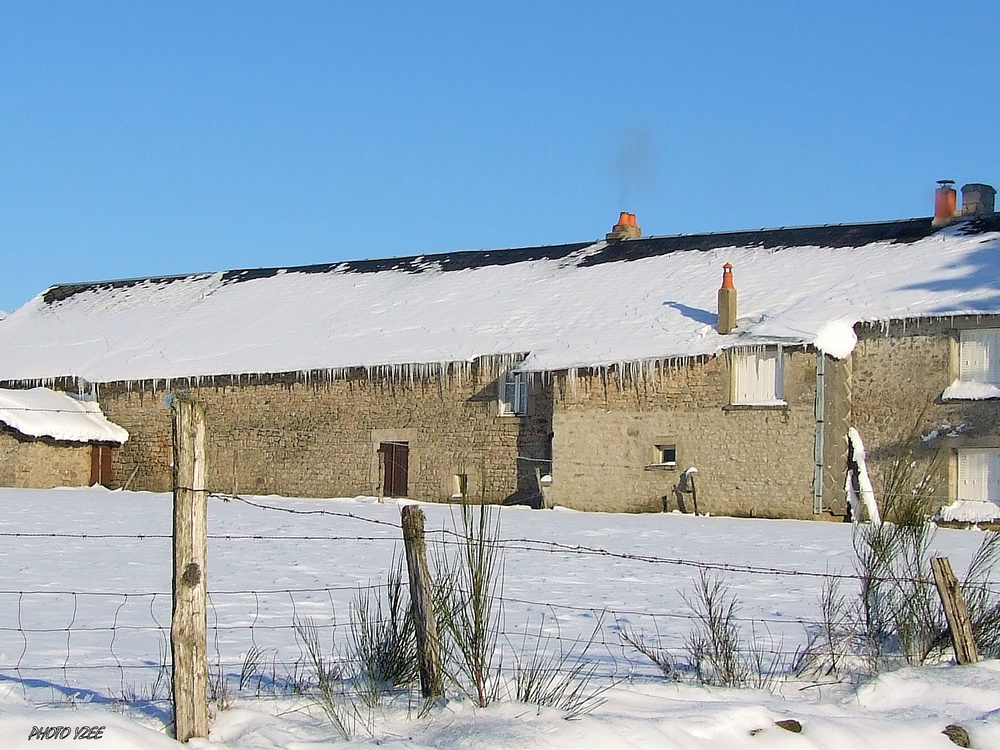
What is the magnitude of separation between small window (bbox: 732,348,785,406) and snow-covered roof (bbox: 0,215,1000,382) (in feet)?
1.01

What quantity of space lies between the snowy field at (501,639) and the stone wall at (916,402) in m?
2.19

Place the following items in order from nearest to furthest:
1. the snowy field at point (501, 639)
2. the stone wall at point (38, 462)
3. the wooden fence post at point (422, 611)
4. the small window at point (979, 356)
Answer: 1. the snowy field at point (501, 639)
2. the wooden fence post at point (422, 611)
3. the small window at point (979, 356)
4. the stone wall at point (38, 462)

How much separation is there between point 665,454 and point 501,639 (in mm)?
13732

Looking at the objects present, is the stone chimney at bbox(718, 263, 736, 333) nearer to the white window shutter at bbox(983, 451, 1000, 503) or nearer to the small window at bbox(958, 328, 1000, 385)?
the small window at bbox(958, 328, 1000, 385)

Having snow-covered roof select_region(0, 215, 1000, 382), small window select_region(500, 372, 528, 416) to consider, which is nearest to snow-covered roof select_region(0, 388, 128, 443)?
snow-covered roof select_region(0, 215, 1000, 382)

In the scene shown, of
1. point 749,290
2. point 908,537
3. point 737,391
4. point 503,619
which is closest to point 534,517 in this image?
Answer: point 737,391

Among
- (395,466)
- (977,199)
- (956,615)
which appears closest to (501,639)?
(956,615)

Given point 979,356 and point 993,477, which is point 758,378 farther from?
point 993,477

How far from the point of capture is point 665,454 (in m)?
21.5

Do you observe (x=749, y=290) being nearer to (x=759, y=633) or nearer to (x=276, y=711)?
(x=759, y=633)

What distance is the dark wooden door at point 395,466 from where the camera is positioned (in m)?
24.5

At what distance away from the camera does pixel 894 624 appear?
7297mm

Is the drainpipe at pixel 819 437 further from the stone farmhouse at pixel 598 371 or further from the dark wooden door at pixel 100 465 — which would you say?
the dark wooden door at pixel 100 465

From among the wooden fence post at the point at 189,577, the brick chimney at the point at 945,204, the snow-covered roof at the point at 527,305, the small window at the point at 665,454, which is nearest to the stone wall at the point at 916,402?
the snow-covered roof at the point at 527,305
